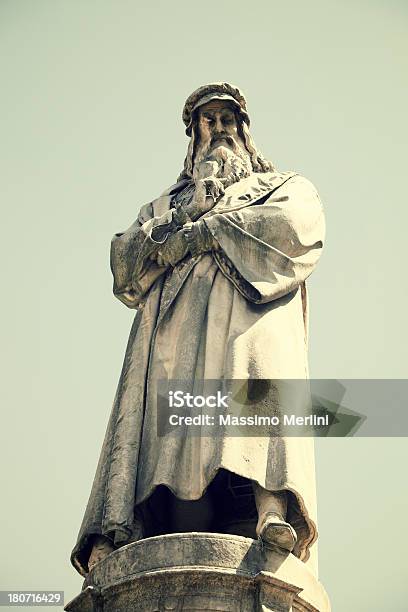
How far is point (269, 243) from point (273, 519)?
129 inches

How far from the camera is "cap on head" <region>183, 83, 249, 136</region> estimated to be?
48.2 feet

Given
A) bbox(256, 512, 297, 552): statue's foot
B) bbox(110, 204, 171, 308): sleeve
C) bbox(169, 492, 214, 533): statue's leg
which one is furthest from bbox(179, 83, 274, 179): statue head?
bbox(256, 512, 297, 552): statue's foot

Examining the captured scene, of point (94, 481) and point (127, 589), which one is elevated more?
point (94, 481)

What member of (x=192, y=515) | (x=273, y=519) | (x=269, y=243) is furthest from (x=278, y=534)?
(x=269, y=243)

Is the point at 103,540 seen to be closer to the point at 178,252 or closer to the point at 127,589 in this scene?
the point at 127,589

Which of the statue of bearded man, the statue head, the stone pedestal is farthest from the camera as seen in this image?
the statue head

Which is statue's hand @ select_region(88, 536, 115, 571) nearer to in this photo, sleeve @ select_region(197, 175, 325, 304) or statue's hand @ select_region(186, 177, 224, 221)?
sleeve @ select_region(197, 175, 325, 304)

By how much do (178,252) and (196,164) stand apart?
168 cm

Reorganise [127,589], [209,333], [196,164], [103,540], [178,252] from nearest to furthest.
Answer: [127,589] → [103,540] → [209,333] → [178,252] → [196,164]

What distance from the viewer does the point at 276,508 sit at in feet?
37.4

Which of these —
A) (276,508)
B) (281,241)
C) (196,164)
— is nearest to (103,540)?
(276,508)

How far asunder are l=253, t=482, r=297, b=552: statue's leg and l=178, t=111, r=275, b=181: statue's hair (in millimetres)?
4452

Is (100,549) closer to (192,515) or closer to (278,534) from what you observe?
(192,515)

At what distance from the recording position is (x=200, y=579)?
416 inches
